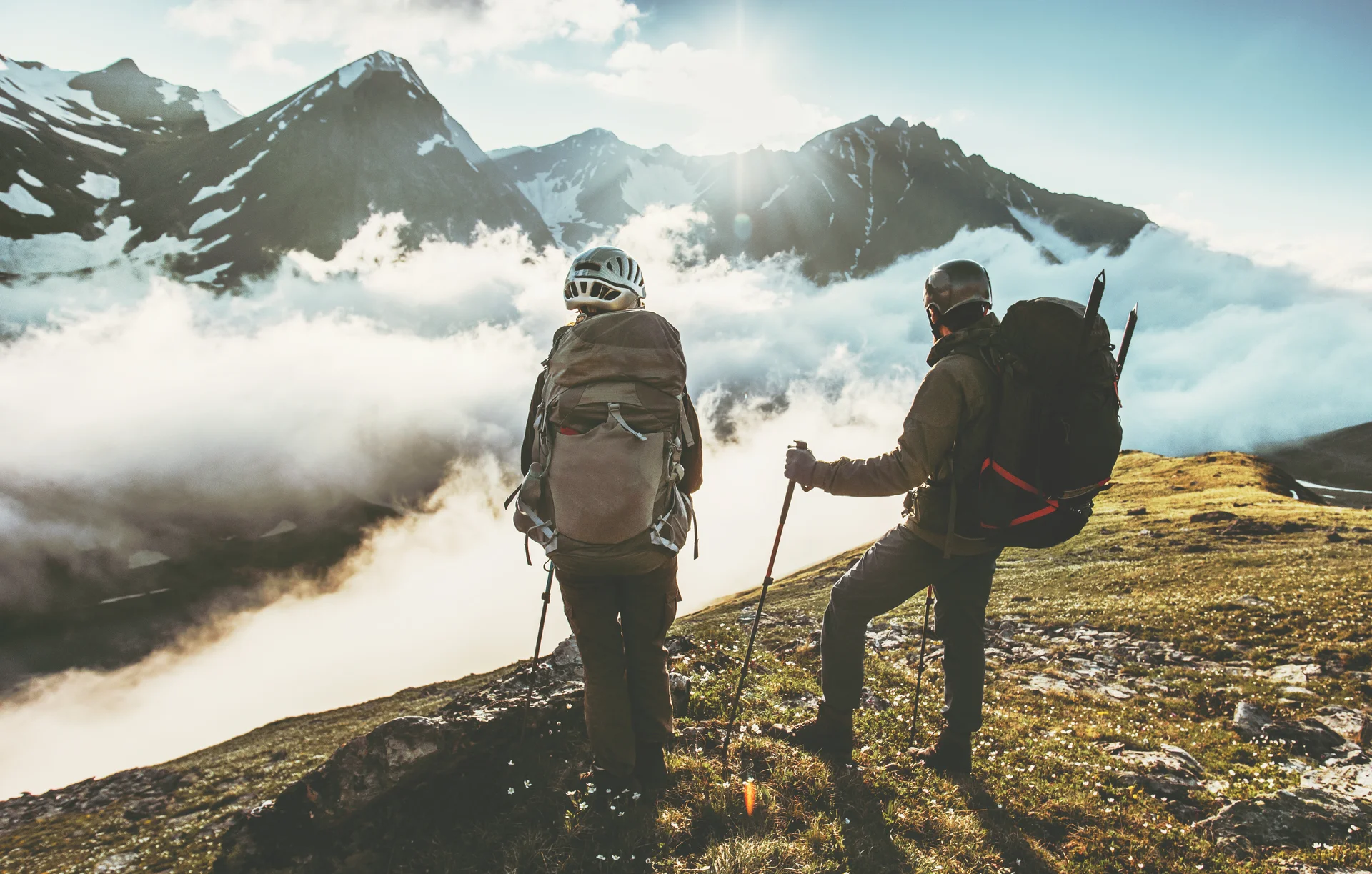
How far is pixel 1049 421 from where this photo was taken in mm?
5535

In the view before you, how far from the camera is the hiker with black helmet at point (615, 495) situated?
5406mm

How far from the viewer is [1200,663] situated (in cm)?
1553

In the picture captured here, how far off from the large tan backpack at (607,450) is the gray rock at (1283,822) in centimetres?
671

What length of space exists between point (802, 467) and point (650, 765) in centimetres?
355

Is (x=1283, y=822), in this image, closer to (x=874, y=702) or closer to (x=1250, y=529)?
(x=874, y=702)

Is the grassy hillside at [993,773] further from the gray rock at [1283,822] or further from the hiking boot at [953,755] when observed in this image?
the hiking boot at [953,755]

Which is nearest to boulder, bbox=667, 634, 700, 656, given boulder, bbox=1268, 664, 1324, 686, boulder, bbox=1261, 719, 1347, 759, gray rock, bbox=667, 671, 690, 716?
gray rock, bbox=667, 671, 690, 716

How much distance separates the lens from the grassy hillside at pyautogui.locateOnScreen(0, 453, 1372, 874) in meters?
5.73

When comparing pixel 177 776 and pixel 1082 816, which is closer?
pixel 1082 816

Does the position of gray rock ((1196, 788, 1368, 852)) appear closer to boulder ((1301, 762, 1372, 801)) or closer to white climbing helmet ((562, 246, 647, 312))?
boulder ((1301, 762, 1372, 801))

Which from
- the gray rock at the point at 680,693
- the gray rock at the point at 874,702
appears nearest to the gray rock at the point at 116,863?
the gray rock at the point at 680,693

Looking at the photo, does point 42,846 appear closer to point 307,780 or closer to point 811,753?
point 307,780

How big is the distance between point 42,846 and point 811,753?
3114cm

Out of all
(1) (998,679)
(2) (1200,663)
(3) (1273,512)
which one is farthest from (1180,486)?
(1) (998,679)
